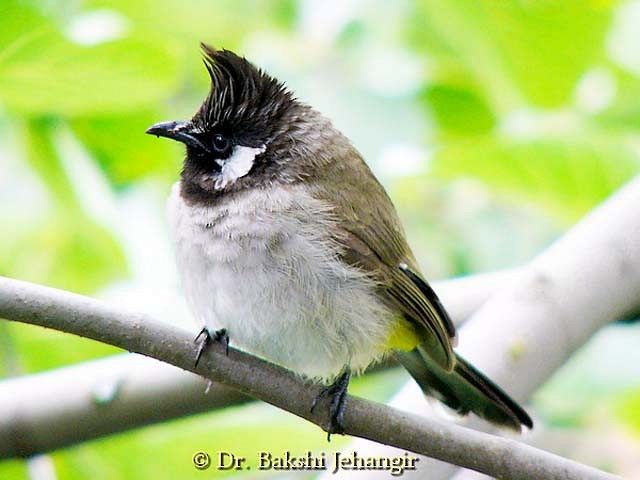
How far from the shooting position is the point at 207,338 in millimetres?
2748

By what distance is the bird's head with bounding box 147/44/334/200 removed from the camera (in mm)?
3168

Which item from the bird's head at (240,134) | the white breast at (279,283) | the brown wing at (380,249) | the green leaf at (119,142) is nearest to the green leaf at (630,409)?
the brown wing at (380,249)

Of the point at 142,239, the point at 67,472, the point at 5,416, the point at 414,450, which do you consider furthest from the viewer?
the point at 142,239

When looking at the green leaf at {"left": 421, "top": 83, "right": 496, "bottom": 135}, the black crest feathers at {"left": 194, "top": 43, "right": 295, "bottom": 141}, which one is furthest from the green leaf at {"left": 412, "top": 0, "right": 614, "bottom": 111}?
the black crest feathers at {"left": 194, "top": 43, "right": 295, "bottom": 141}

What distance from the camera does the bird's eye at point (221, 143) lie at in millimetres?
3230

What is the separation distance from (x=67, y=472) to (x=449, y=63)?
1815 mm

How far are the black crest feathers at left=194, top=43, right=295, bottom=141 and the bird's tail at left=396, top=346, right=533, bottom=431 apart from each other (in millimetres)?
839

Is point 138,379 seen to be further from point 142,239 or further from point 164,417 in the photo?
point 142,239

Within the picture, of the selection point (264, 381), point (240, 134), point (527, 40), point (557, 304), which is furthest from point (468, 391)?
point (527, 40)

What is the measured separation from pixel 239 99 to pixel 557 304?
1068mm

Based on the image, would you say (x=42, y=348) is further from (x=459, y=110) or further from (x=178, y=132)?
(x=459, y=110)

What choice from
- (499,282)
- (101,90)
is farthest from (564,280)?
(101,90)

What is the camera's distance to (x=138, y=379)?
3203mm

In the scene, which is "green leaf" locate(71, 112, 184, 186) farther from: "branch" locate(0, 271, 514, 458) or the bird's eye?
"branch" locate(0, 271, 514, 458)
